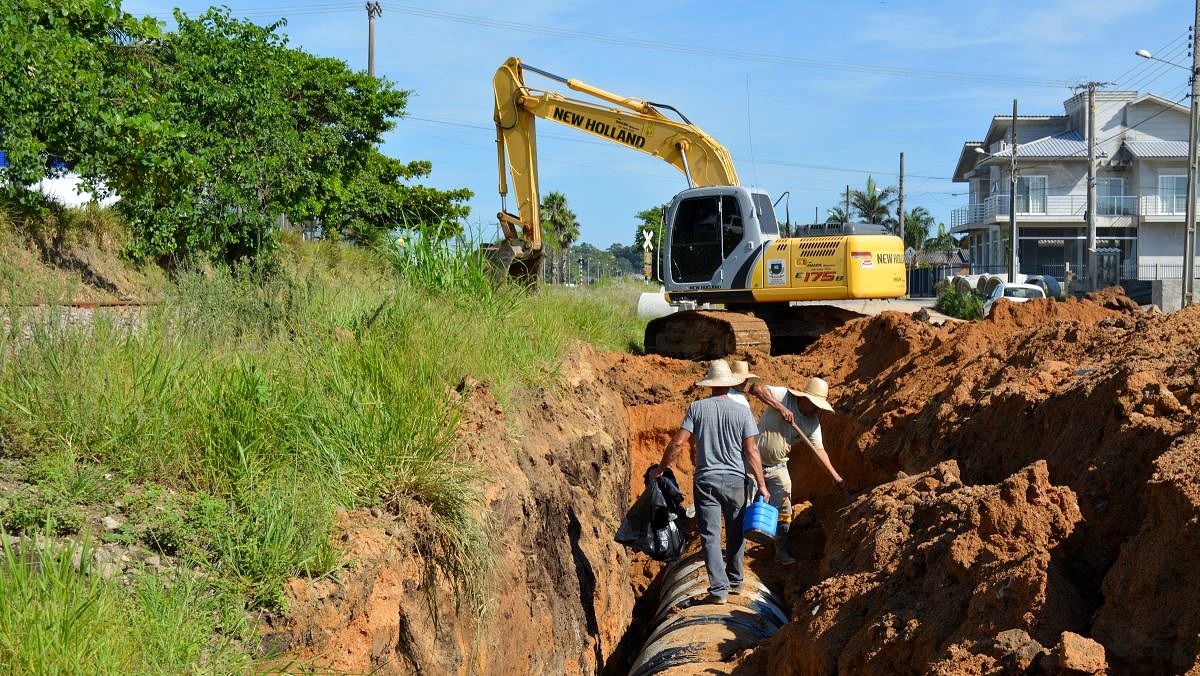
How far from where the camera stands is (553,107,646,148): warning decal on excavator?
1784cm

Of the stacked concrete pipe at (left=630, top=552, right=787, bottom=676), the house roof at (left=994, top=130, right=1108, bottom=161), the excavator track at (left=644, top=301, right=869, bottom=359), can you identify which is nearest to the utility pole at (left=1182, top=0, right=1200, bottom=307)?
the excavator track at (left=644, top=301, right=869, bottom=359)

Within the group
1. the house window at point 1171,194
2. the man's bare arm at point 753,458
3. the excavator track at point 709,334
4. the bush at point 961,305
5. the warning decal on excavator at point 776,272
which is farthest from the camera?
the house window at point 1171,194

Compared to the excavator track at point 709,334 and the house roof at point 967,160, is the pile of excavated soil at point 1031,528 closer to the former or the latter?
the excavator track at point 709,334

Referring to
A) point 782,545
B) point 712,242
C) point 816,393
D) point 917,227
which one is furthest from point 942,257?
point 782,545

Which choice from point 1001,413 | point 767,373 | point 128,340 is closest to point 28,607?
point 128,340

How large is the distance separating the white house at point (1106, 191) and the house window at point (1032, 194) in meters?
0.05

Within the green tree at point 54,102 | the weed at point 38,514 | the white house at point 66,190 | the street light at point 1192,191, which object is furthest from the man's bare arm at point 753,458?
the street light at point 1192,191

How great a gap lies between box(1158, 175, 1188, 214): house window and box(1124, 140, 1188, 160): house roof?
1.35 m

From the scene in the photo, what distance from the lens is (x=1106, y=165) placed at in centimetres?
5669

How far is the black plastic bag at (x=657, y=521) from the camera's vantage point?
26.7ft

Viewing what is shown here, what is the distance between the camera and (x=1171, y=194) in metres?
55.9

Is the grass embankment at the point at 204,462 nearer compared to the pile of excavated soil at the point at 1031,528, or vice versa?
the grass embankment at the point at 204,462

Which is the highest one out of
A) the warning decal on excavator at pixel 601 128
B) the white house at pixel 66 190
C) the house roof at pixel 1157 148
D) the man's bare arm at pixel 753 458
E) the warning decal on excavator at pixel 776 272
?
the house roof at pixel 1157 148

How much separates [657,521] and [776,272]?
9590mm
